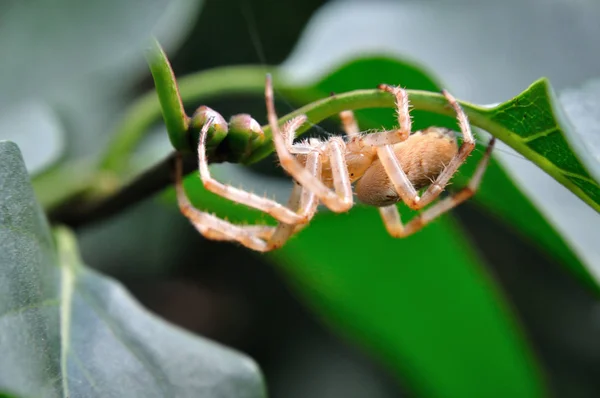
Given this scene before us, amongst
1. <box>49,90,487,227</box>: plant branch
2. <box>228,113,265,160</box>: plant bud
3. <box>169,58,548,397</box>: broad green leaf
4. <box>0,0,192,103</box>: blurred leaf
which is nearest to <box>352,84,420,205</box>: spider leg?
<box>49,90,487,227</box>: plant branch

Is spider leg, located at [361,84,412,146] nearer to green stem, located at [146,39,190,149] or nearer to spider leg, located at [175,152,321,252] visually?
spider leg, located at [175,152,321,252]

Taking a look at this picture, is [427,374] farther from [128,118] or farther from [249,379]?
[128,118]

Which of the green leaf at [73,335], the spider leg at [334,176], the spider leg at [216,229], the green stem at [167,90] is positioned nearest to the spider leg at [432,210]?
the spider leg at [334,176]

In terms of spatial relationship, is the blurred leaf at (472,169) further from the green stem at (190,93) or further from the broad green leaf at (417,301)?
the broad green leaf at (417,301)

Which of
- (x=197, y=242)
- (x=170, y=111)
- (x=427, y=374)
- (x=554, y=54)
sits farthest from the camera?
(x=197, y=242)

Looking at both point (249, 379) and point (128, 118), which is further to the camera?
point (128, 118)

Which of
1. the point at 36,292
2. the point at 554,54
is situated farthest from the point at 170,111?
the point at 554,54

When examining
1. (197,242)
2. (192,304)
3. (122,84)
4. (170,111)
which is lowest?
(192,304)
